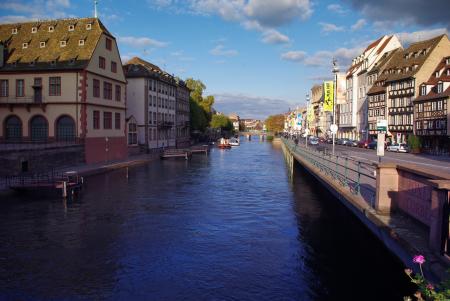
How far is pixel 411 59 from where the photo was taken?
237 feet

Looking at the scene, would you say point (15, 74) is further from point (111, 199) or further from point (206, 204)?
point (206, 204)

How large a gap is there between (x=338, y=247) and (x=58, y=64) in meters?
36.9

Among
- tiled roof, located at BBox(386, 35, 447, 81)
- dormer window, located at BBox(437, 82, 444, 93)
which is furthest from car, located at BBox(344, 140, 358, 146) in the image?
dormer window, located at BBox(437, 82, 444, 93)

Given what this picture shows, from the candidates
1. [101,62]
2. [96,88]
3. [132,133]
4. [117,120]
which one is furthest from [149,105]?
[96,88]

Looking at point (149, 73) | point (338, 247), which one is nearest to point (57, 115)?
point (149, 73)

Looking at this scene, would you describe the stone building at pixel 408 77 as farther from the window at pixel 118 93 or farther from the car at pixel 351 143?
the window at pixel 118 93

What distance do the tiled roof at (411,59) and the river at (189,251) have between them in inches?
1981

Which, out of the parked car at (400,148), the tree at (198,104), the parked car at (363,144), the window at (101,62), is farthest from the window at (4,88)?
the tree at (198,104)

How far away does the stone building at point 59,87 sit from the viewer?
43.0 m

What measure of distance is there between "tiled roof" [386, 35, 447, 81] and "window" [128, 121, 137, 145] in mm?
43816

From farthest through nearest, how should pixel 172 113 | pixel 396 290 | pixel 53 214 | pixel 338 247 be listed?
pixel 172 113 < pixel 53 214 < pixel 338 247 < pixel 396 290

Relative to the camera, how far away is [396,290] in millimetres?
12016

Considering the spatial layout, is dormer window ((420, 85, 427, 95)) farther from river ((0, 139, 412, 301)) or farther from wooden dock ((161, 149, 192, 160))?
river ((0, 139, 412, 301))

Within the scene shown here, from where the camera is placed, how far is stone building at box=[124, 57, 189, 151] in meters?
67.9
